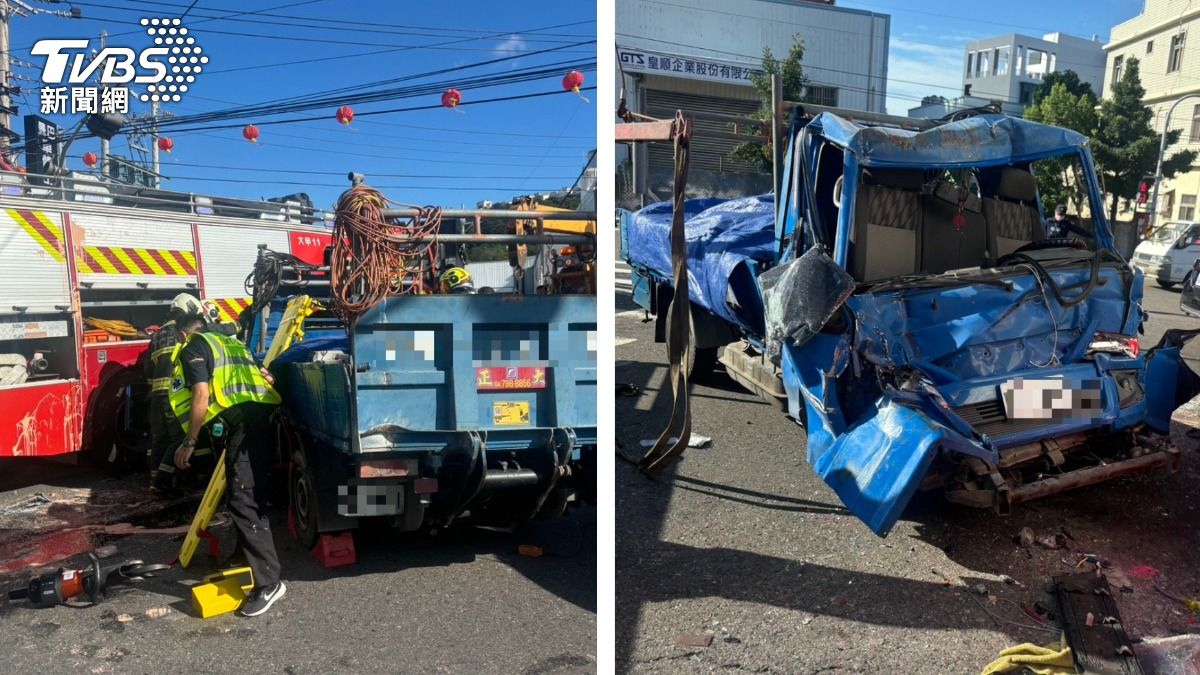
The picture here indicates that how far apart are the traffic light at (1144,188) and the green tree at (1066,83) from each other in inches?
55.9

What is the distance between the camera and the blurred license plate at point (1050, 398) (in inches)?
121

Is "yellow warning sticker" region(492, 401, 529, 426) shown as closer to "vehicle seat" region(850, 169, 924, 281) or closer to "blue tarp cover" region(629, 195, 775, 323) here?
"vehicle seat" region(850, 169, 924, 281)

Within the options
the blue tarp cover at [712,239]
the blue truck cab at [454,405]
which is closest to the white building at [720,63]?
the blue tarp cover at [712,239]

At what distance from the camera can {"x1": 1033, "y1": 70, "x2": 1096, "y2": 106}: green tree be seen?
12.4 m

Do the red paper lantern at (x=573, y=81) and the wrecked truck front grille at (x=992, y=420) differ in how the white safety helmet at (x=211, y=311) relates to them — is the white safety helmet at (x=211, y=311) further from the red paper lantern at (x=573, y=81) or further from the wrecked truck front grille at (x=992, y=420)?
the wrecked truck front grille at (x=992, y=420)

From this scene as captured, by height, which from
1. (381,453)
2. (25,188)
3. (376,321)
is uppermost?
(25,188)

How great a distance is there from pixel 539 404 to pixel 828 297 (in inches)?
51.5

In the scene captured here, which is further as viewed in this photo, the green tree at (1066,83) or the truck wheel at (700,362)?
the green tree at (1066,83)

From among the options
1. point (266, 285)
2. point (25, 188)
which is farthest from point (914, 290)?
point (25, 188)

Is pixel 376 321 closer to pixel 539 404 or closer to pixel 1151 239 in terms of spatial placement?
pixel 539 404

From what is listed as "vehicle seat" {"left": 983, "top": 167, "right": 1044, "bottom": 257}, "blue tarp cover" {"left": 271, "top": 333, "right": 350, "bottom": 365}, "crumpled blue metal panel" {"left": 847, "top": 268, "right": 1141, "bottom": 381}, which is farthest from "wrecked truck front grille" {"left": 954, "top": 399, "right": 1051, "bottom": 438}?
"blue tarp cover" {"left": 271, "top": 333, "right": 350, "bottom": 365}

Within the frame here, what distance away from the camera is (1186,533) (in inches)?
128

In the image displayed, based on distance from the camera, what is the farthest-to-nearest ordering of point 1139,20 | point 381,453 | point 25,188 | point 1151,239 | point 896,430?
point 1151,239 → point 1139,20 → point 896,430 → point 381,453 → point 25,188

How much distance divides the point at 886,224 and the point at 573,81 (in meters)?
2.31
